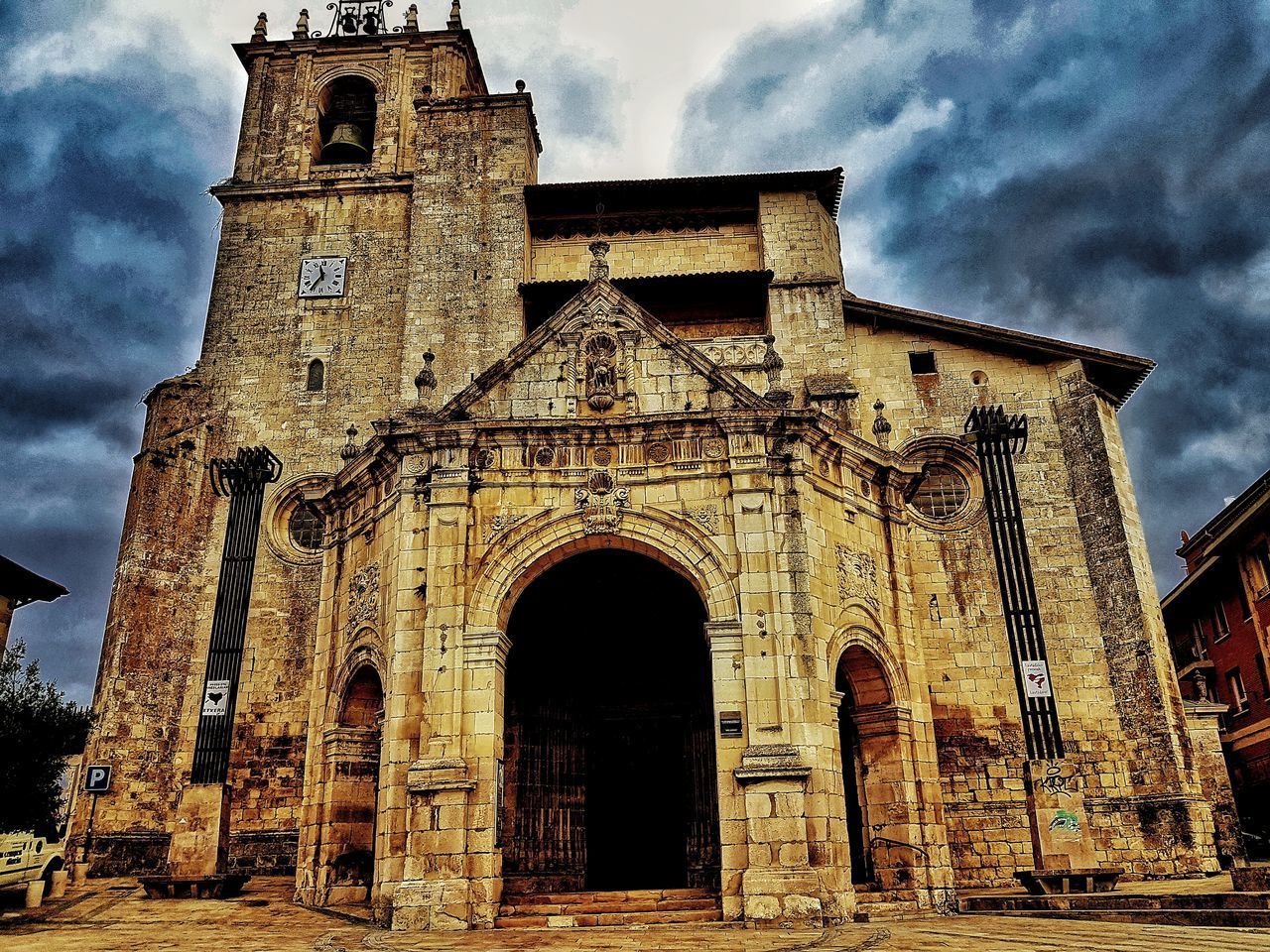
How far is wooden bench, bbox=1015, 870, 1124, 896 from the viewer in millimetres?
14484

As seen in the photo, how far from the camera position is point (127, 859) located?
21.3m

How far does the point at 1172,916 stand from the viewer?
38.5ft

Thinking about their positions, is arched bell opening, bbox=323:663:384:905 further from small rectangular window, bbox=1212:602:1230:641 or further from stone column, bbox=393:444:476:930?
small rectangular window, bbox=1212:602:1230:641

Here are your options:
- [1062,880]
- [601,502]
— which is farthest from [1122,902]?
[601,502]

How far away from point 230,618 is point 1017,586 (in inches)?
643

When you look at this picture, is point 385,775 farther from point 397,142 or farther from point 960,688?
point 397,142

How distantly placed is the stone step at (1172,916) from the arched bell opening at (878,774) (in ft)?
7.01

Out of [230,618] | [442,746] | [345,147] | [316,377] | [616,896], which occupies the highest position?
[345,147]

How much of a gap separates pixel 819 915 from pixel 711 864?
17.4ft

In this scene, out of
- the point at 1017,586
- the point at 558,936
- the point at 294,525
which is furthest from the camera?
the point at 294,525

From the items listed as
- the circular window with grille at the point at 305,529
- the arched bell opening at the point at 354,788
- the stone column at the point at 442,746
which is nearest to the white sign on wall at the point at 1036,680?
the stone column at the point at 442,746

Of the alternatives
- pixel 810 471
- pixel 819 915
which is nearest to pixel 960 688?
pixel 810 471

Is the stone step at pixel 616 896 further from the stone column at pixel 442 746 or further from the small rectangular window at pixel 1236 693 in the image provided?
the small rectangular window at pixel 1236 693

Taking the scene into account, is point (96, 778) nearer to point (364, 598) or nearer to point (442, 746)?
point (364, 598)
